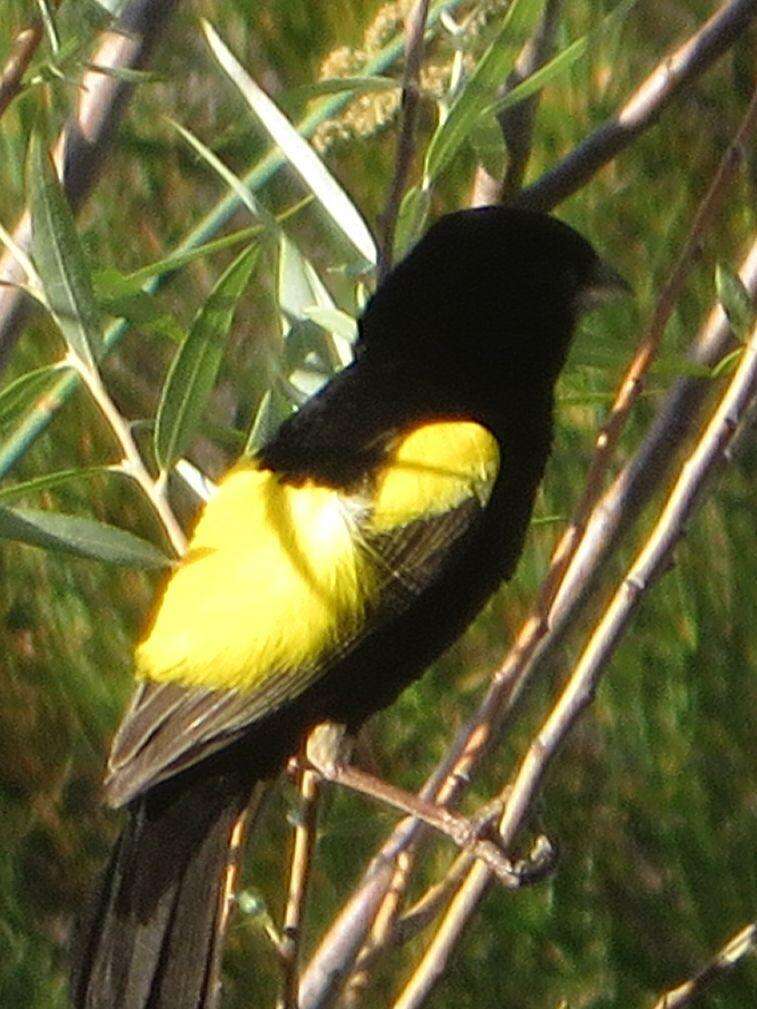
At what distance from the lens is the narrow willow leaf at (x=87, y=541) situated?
4.11 feet

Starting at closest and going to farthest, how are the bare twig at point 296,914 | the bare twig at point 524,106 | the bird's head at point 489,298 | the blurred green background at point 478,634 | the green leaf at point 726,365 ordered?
1. the bare twig at point 296,914
2. the green leaf at point 726,365
3. the bare twig at point 524,106
4. the bird's head at point 489,298
5. the blurred green background at point 478,634

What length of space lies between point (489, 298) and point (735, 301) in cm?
55

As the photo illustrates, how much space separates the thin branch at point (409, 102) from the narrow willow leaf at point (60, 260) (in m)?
0.20

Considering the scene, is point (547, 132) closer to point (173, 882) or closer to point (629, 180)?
point (629, 180)

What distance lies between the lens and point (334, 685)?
59.2 inches

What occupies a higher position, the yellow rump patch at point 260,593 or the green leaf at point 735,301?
the green leaf at point 735,301

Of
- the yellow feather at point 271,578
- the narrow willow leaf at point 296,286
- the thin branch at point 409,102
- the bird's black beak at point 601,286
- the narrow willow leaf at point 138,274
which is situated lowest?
the bird's black beak at point 601,286

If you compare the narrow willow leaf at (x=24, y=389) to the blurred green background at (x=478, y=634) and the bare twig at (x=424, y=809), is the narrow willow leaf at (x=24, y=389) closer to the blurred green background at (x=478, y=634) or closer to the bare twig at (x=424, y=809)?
the bare twig at (x=424, y=809)

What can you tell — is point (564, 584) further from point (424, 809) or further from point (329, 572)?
point (329, 572)

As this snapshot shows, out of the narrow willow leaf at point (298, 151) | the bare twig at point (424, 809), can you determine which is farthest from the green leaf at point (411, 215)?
the bare twig at point (424, 809)

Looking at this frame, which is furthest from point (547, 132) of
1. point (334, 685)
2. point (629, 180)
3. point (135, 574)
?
point (334, 685)

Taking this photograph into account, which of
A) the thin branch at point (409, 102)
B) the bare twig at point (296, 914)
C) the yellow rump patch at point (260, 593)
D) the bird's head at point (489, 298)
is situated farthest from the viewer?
the bird's head at point (489, 298)

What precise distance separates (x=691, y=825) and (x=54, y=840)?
0.69 m

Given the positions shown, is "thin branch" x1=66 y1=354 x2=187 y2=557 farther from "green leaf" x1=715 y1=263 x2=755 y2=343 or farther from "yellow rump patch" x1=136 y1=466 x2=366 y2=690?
"green leaf" x1=715 y1=263 x2=755 y2=343
